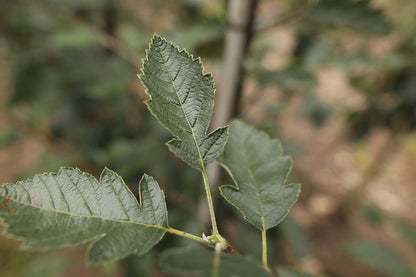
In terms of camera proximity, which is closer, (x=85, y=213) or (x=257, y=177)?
(x=85, y=213)

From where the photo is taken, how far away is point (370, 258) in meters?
1.30

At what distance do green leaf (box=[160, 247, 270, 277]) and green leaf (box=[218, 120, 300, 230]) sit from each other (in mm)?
73

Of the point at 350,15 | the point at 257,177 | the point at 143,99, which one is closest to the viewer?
the point at 257,177

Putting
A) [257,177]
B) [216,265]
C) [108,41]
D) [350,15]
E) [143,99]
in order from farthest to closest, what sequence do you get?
[143,99] → [108,41] → [350,15] → [257,177] → [216,265]

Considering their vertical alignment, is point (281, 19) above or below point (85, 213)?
above

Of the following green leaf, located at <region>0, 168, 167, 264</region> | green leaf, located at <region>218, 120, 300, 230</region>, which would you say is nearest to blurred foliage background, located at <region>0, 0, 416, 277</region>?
green leaf, located at <region>218, 120, 300, 230</region>

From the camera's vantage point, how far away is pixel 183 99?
0.41m

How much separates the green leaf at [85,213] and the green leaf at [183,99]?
0.07 meters

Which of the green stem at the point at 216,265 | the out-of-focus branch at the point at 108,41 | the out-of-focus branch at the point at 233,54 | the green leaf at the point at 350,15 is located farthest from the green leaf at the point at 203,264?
the out-of-focus branch at the point at 108,41

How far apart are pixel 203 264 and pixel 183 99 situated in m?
0.20

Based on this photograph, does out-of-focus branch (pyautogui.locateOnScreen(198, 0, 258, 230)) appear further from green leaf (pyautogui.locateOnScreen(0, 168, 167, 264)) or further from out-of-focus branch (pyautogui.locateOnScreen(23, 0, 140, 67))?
green leaf (pyautogui.locateOnScreen(0, 168, 167, 264))

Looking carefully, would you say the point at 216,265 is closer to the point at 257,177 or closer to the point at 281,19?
the point at 257,177

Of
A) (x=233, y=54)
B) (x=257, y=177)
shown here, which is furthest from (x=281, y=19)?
(x=257, y=177)

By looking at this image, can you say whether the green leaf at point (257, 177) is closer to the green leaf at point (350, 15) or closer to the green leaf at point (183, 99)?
the green leaf at point (183, 99)
